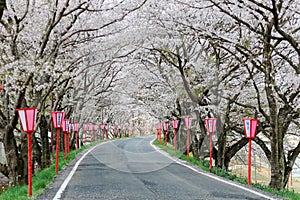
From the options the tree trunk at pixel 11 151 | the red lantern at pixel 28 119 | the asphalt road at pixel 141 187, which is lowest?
the asphalt road at pixel 141 187

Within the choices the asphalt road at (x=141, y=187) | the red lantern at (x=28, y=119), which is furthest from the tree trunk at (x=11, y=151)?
the red lantern at (x=28, y=119)

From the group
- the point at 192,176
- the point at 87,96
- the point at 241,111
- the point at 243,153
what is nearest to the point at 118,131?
the point at 243,153

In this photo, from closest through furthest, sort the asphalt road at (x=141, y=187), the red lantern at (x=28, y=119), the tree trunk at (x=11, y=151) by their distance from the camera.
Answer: the asphalt road at (x=141, y=187) < the red lantern at (x=28, y=119) < the tree trunk at (x=11, y=151)

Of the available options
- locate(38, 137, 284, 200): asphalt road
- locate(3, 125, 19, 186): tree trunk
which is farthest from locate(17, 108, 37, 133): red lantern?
locate(3, 125, 19, 186): tree trunk

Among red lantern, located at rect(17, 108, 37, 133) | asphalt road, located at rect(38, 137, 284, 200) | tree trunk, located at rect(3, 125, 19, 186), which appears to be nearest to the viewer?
asphalt road, located at rect(38, 137, 284, 200)

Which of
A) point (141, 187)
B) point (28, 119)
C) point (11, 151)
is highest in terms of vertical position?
point (28, 119)

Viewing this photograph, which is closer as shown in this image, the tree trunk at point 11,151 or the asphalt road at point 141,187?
the asphalt road at point 141,187

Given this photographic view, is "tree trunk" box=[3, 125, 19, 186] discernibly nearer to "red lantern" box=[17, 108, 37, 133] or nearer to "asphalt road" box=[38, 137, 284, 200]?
"asphalt road" box=[38, 137, 284, 200]

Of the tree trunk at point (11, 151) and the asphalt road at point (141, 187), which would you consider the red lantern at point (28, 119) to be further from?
the tree trunk at point (11, 151)

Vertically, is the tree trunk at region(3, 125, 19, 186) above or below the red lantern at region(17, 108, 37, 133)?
below

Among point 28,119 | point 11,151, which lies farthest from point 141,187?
point 11,151

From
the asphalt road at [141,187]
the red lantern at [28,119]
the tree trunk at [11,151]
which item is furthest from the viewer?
the tree trunk at [11,151]

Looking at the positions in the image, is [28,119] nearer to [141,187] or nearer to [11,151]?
[141,187]

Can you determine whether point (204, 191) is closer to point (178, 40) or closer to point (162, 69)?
point (178, 40)
